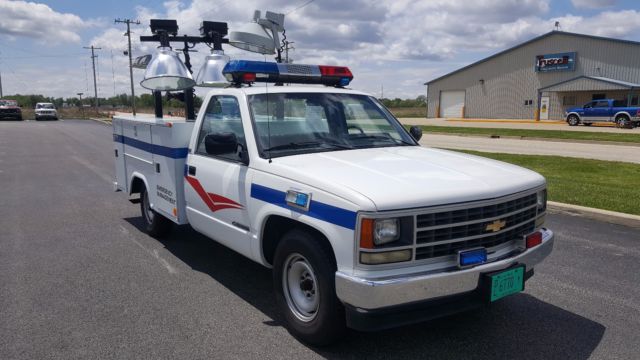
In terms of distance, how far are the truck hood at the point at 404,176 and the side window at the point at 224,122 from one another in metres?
0.60

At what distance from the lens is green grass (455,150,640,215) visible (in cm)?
809

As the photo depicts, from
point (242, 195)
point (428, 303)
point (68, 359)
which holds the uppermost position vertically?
point (242, 195)

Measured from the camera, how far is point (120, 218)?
775 centimetres

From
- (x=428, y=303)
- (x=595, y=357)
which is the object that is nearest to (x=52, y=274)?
(x=428, y=303)

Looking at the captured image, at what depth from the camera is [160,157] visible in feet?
18.7

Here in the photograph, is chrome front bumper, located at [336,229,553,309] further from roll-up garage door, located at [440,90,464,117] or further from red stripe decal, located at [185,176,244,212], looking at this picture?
roll-up garage door, located at [440,90,464,117]

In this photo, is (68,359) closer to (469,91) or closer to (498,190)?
(498,190)

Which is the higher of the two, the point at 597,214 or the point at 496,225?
the point at 496,225

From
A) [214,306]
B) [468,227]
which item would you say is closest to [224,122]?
[214,306]

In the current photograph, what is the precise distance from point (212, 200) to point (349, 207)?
201cm

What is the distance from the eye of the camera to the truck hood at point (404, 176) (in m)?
3.21

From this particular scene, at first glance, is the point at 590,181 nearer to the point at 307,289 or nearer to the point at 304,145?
the point at 304,145

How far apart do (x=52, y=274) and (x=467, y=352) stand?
4070mm


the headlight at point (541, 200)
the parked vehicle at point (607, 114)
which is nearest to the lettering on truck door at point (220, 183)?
the headlight at point (541, 200)
